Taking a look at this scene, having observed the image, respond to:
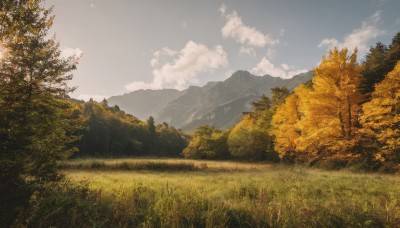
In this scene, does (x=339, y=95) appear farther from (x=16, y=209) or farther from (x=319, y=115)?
(x=16, y=209)

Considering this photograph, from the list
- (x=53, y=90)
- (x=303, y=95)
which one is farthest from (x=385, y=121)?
(x=53, y=90)

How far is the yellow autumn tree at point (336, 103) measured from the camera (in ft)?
80.9

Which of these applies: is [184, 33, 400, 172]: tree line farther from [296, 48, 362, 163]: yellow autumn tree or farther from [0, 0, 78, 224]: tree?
[0, 0, 78, 224]: tree

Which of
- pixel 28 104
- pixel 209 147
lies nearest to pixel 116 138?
pixel 209 147

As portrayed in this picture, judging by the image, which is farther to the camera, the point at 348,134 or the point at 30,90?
the point at 348,134

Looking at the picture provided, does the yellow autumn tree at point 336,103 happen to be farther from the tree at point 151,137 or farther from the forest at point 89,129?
the tree at point 151,137

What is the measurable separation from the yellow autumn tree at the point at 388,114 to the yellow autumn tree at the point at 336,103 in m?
2.17

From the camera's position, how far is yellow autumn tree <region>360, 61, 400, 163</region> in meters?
21.2

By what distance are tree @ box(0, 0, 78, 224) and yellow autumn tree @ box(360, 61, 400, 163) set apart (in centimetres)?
2368

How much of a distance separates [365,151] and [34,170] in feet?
91.8

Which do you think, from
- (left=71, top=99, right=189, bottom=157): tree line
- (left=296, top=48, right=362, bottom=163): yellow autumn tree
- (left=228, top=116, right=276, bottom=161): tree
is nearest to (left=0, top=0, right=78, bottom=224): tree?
(left=296, top=48, right=362, bottom=163): yellow autumn tree

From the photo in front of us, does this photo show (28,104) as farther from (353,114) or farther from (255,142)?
(255,142)

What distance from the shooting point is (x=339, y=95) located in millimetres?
24250

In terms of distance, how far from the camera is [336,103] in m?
25.3
